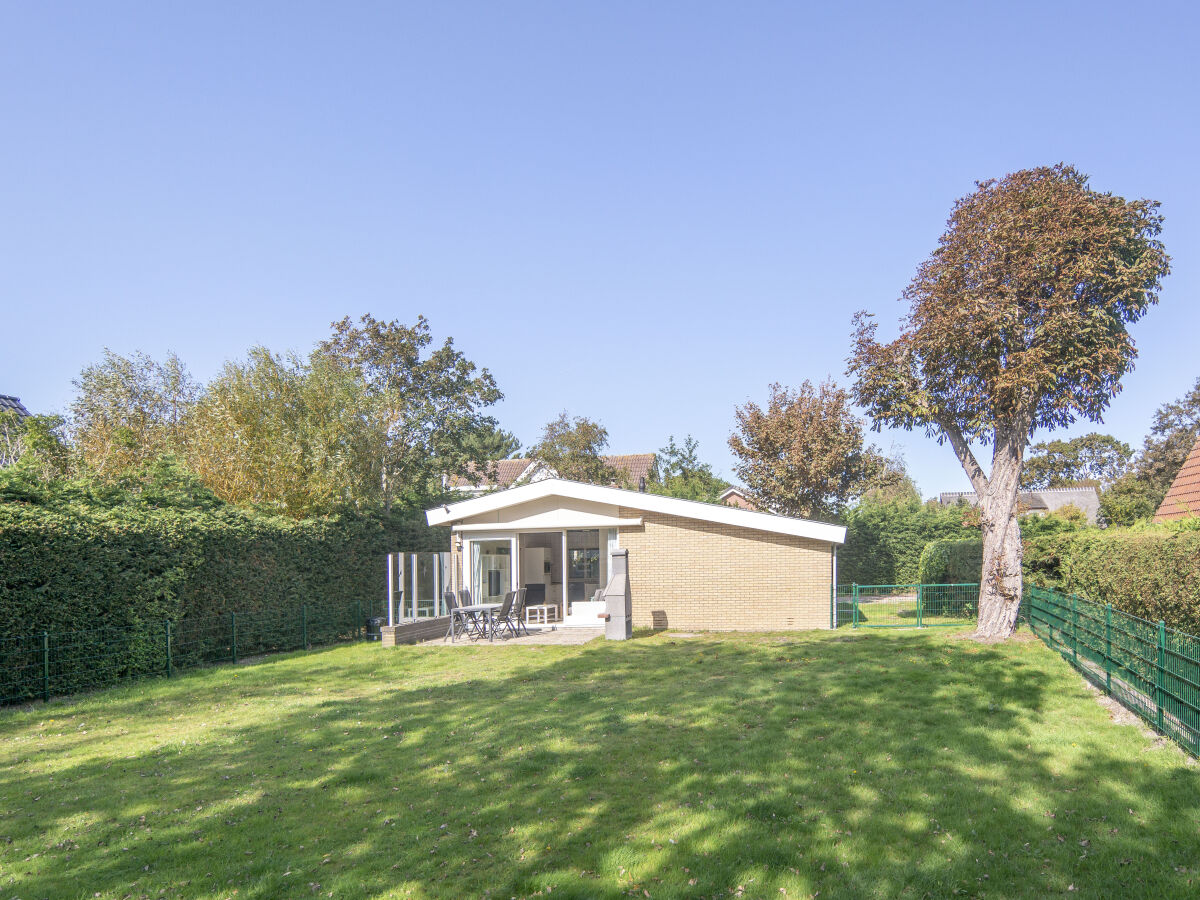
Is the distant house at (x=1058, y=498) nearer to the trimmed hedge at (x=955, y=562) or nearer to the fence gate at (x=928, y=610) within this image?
the trimmed hedge at (x=955, y=562)

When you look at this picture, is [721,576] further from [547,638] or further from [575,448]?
[575,448]

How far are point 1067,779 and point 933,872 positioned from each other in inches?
98.9

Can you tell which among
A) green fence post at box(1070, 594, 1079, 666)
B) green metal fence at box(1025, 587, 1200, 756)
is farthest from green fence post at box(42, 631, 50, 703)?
green fence post at box(1070, 594, 1079, 666)

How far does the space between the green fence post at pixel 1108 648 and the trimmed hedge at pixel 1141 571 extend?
37.2 inches

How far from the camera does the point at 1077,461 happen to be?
217 feet

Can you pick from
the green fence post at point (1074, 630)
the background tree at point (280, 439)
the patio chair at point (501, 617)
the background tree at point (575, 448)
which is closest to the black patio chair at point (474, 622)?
the patio chair at point (501, 617)

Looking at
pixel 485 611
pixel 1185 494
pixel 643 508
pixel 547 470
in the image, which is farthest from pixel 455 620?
pixel 547 470

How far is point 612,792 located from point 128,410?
29.5 meters

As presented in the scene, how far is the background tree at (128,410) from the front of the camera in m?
23.2

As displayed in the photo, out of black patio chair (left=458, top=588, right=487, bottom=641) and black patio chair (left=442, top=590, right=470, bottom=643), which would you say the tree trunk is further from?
black patio chair (left=442, top=590, right=470, bottom=643)

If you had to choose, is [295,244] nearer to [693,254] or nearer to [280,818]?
[693,254]

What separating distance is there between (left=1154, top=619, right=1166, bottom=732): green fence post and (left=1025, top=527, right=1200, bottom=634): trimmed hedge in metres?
2.07

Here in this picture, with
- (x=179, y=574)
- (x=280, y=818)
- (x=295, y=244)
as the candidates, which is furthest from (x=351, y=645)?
(x=280, y=818)

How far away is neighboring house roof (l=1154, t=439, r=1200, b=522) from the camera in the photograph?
14.1 meters
